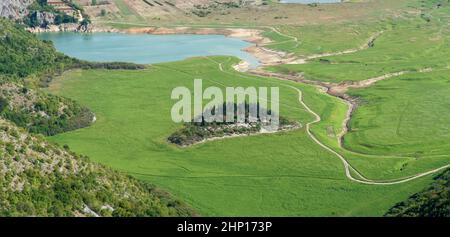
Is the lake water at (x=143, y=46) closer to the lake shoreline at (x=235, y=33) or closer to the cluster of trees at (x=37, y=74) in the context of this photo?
the lake shoreline at (x=235, y=33)

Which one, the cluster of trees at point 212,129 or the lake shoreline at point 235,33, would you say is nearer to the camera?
the cluster of trees at point 212,129

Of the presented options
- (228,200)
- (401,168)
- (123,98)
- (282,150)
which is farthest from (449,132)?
(123,98)

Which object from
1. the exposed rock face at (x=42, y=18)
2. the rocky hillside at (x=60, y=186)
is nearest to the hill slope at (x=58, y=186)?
the rocky hillside at (x=60, y=186)

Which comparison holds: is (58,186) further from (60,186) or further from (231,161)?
(231,161)

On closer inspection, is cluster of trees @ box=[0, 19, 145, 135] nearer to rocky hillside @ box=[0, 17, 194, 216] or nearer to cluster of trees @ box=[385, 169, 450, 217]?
rocky hillside @ box=[0, 17, 194, 216]

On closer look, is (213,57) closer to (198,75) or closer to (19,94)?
(198,75)

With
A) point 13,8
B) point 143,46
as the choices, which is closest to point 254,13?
point 143,46
